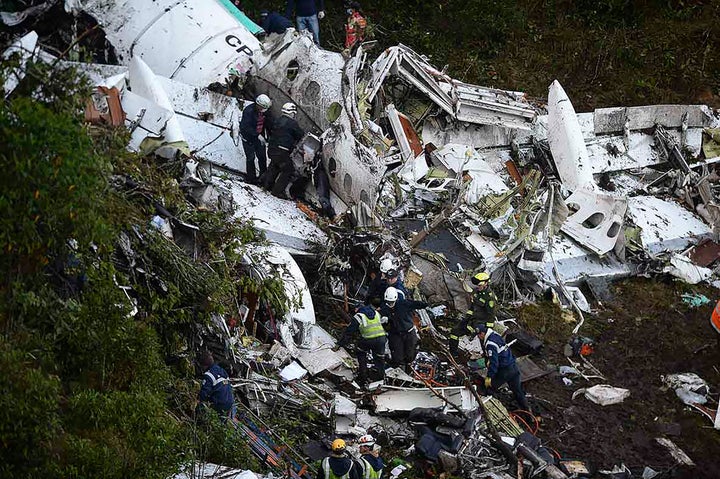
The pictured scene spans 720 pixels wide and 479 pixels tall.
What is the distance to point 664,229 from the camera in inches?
461

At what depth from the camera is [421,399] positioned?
29.3 feet

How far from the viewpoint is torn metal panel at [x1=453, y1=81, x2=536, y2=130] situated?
11.5m

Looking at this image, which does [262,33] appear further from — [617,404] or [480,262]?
[617,404]

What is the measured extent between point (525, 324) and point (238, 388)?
3.56 metres

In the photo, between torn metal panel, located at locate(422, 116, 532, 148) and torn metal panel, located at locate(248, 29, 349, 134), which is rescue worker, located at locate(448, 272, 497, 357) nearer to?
torn metal panel, located at locate(422, 116, 532, 148)

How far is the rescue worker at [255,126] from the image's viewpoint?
1091cm

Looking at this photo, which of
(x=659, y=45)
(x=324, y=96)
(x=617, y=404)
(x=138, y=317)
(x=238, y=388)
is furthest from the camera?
(x=659, y=45)

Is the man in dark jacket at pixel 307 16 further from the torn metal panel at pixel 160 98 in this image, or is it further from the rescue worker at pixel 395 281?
the rescue worker at pixel 395 281

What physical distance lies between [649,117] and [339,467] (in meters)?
7.93

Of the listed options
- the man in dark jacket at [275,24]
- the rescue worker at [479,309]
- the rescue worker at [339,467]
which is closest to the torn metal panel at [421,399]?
the rescue worker at [479,309]

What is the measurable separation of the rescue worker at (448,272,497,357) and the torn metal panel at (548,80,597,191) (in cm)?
271

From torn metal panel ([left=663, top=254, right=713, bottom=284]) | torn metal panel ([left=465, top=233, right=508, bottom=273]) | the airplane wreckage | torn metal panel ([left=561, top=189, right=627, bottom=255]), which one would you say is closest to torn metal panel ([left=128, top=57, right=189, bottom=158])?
the airplane wreckage

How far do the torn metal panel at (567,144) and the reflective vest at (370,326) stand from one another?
3.92m

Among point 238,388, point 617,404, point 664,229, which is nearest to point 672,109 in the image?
point 664,229
